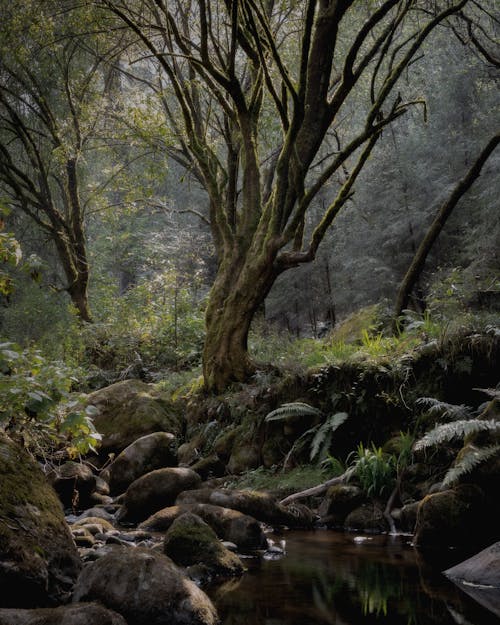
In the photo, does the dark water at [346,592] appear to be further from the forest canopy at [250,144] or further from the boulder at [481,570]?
the forest canopy at [250,144]

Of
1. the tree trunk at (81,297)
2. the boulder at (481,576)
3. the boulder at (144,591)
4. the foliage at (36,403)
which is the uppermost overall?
the tree trunk at (81,297)

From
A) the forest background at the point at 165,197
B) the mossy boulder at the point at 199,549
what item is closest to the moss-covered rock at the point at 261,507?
the mossy boulder at the point at 199,549

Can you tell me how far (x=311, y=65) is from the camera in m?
10.0

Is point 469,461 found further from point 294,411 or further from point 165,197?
point 165,197

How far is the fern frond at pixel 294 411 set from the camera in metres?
8.08

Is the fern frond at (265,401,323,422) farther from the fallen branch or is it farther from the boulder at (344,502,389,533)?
the boulder at (344,502,389,533)

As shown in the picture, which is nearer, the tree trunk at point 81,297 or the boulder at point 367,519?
the boulder at point 367,519

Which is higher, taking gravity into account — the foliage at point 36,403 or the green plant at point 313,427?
the foliage at point 36,403

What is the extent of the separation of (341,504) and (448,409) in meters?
1.66

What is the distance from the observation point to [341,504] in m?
6.77

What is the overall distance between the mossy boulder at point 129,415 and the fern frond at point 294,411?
10.7ft

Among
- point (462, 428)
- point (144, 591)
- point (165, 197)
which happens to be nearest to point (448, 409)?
point (462, 428)

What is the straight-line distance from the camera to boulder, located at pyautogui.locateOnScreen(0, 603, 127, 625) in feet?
10.2

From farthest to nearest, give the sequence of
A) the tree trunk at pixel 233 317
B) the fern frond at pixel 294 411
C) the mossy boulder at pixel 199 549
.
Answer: the tree trunk at pixel 233 317
the fern frond at pixel 294 411
the mossy boulder at pixel 199 549
